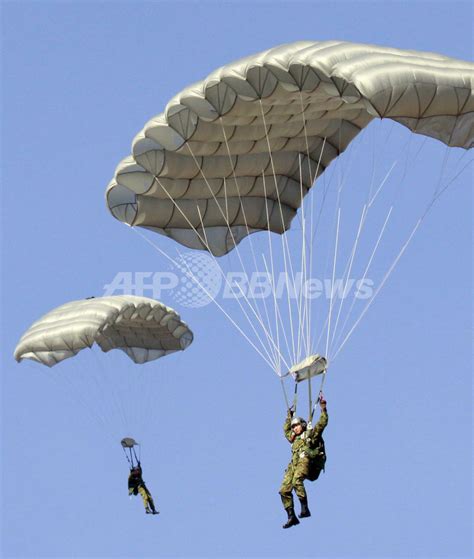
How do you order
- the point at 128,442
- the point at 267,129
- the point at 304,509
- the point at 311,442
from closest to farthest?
1. the point at 311,442
2. the point at 304,509
3. the point at 267,129
4. the point at 128,442

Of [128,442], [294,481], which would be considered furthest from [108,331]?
[294,481]

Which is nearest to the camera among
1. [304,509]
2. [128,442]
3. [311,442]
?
[311,442]

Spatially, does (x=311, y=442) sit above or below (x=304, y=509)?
above

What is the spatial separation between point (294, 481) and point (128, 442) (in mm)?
10330

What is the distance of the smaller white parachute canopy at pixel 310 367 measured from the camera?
111ft

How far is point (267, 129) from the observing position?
3694 centimetres

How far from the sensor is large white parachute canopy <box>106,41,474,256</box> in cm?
3231

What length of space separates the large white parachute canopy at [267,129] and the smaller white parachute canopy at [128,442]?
592 cm

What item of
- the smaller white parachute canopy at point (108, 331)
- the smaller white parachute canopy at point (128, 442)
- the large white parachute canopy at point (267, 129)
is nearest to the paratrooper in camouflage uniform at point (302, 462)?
the large white parachute canopy at point (267, 129)

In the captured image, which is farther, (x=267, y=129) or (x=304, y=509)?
(x=267, y=129)

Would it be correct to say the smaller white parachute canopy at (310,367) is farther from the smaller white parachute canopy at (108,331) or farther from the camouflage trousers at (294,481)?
the smaller white parachute canopy at (108,331)

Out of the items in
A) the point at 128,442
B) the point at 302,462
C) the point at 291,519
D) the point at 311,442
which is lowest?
the point at 291,519

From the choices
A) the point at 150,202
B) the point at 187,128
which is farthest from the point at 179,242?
the point at 187,128

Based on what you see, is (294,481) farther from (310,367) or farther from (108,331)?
(108,331)
